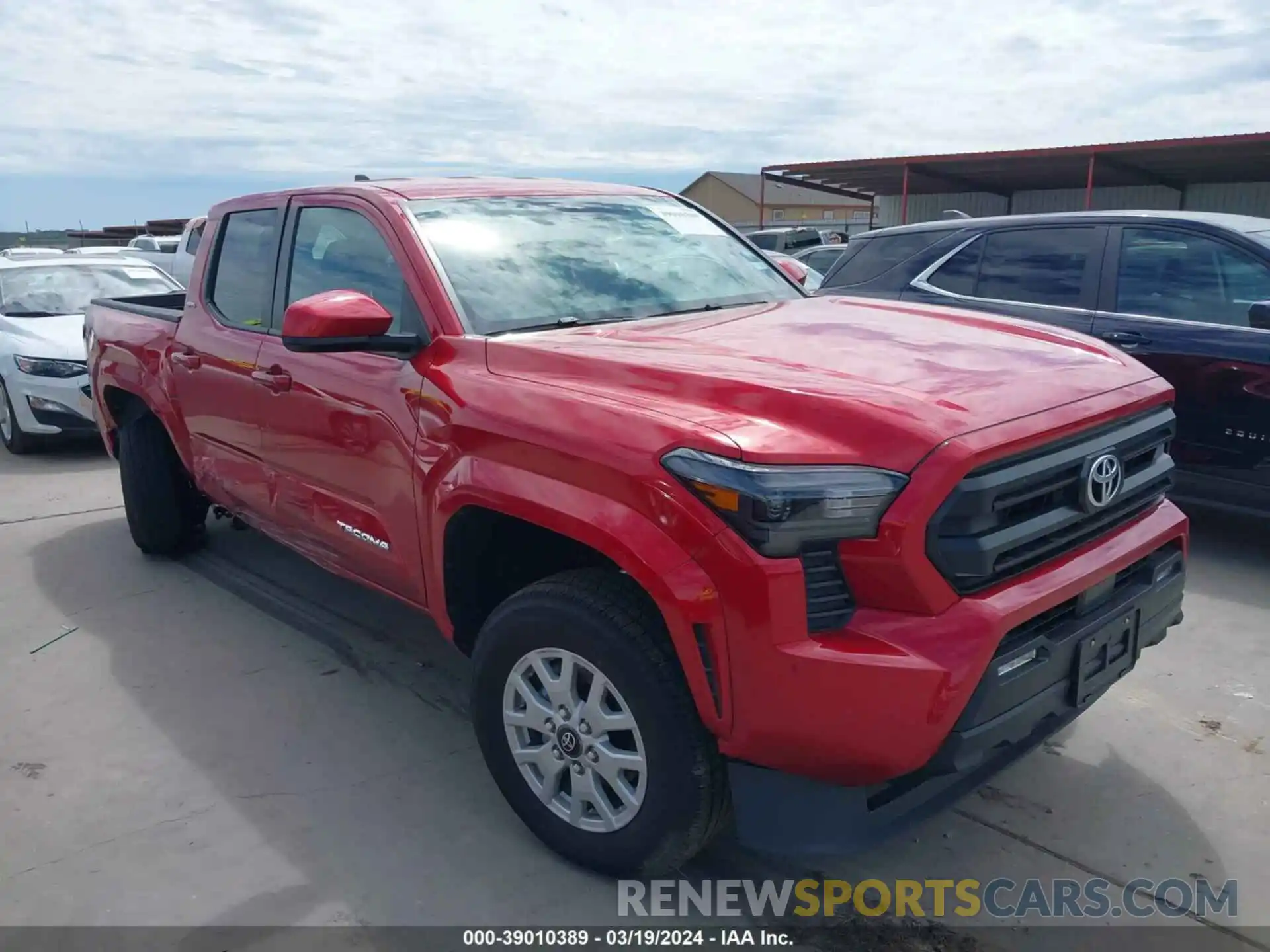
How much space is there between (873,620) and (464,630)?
4.60 feet

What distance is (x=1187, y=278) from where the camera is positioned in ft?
17.2

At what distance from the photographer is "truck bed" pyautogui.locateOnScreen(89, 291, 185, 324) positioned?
4.98m

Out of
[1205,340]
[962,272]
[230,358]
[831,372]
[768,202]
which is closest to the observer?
[831,372]

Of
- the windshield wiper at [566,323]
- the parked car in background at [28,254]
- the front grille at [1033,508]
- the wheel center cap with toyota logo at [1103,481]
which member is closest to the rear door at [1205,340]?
the front grille at [1033,508]

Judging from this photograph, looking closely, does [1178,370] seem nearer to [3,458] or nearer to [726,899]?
[726,899]

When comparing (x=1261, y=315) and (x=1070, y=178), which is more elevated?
(x=1070, y=178)

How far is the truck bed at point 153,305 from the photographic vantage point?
4977 millimetres

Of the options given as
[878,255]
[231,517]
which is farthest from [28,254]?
[878,255]

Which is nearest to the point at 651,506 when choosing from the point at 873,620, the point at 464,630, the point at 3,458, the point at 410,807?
the point at 873,620

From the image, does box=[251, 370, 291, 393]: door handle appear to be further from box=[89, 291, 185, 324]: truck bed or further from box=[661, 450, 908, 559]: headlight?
box=[661, 450, 908, 559]: headlight

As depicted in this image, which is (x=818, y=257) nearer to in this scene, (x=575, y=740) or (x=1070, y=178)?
(x=1070, y=178)

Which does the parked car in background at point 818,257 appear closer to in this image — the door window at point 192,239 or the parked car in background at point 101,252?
the door window at point 192,239

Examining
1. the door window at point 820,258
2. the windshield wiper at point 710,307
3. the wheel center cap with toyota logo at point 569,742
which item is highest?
the windshield wiper at point 710,307

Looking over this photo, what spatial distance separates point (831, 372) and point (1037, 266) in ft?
12.4
